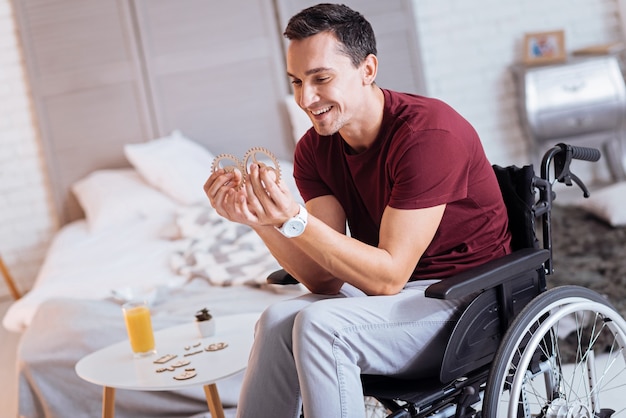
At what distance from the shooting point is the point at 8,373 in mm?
3502

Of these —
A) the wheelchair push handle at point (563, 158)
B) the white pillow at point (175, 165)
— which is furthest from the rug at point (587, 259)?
the white pillow at point (175, 165)

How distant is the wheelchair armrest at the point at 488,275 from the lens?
1539 mm

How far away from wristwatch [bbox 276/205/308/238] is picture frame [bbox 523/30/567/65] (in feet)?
11.6

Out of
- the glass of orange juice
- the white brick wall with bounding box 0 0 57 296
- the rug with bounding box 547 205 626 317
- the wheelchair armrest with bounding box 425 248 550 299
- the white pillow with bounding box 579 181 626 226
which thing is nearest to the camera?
the wheelchair armrest with bounding box 425 248 550 299

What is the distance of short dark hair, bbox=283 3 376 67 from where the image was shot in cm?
175

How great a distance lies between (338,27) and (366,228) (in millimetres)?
460

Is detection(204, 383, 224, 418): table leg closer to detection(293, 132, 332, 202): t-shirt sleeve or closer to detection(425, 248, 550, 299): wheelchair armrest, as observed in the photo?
detection(293, 132, 332, 202): t-shirt sleeve

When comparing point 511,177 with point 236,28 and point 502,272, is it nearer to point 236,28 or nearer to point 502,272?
point 502,272

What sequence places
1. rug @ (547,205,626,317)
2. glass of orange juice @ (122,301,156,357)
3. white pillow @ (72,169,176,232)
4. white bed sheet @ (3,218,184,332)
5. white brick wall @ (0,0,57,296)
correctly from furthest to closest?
white brick wall @ (0,0,57,296), white pillow @ (72,169,176,232), white bed sheet @ (3,218,184,332), rug @ (547,205,626,317), glass of orange juice @ (122,301,156,357)

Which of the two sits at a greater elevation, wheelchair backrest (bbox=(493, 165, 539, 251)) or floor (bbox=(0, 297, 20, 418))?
wheelchair backrest (bbox=(493, 165, 539, 251))

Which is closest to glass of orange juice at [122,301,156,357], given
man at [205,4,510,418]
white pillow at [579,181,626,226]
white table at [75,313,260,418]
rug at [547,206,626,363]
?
white table at [75,313,260,418]

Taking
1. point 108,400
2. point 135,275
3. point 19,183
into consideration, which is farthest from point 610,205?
point 19,183

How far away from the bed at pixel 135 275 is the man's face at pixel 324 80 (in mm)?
1037

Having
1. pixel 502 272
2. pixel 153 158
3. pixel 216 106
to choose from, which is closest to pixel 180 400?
pixel 502 272
